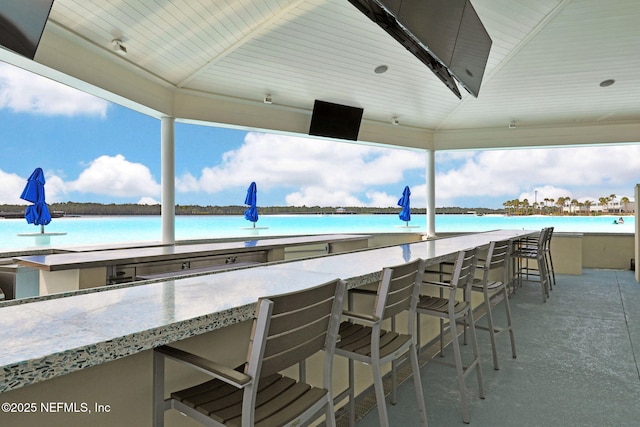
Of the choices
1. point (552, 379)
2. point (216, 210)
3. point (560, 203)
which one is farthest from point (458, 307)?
point (560, 203)

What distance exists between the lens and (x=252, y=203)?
704cm

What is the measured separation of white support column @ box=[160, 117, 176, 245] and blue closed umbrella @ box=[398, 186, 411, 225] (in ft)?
16.4

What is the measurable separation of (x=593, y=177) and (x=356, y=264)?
16.8 m

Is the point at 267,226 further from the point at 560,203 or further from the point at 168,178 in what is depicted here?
the point at 560,203

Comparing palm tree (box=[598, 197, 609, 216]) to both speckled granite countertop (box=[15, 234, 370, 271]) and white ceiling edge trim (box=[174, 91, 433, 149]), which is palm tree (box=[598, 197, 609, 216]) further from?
speckled granite countertop (box=[15, 234, 370, 271])

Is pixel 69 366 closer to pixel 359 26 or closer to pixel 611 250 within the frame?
pixel 359 26

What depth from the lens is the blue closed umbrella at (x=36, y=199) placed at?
4.62m

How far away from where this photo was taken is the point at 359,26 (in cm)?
423

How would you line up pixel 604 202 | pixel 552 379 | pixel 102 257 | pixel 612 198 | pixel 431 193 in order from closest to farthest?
pixel 552 379 < pixel 102 257 < pixel 431 193 < pixel 612 198 < pixel 604 202

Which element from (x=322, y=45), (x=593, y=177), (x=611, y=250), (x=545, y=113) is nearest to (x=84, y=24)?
(x=322, y=45)

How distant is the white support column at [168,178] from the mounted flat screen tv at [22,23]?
264 cm

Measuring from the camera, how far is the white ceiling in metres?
3.58

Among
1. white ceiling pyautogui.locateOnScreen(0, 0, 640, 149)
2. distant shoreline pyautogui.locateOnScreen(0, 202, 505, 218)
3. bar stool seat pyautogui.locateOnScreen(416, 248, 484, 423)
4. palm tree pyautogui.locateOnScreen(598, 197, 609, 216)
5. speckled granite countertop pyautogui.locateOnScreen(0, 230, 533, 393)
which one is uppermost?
white ceiling pyautogui.locateOnScreen(0, 0, 640, 149)

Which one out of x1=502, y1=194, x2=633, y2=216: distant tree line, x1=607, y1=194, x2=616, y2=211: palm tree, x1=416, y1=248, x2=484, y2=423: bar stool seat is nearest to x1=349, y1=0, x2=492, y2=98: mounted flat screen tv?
x1=416, y1=248, x2=484, y2=423: bar stool seat
